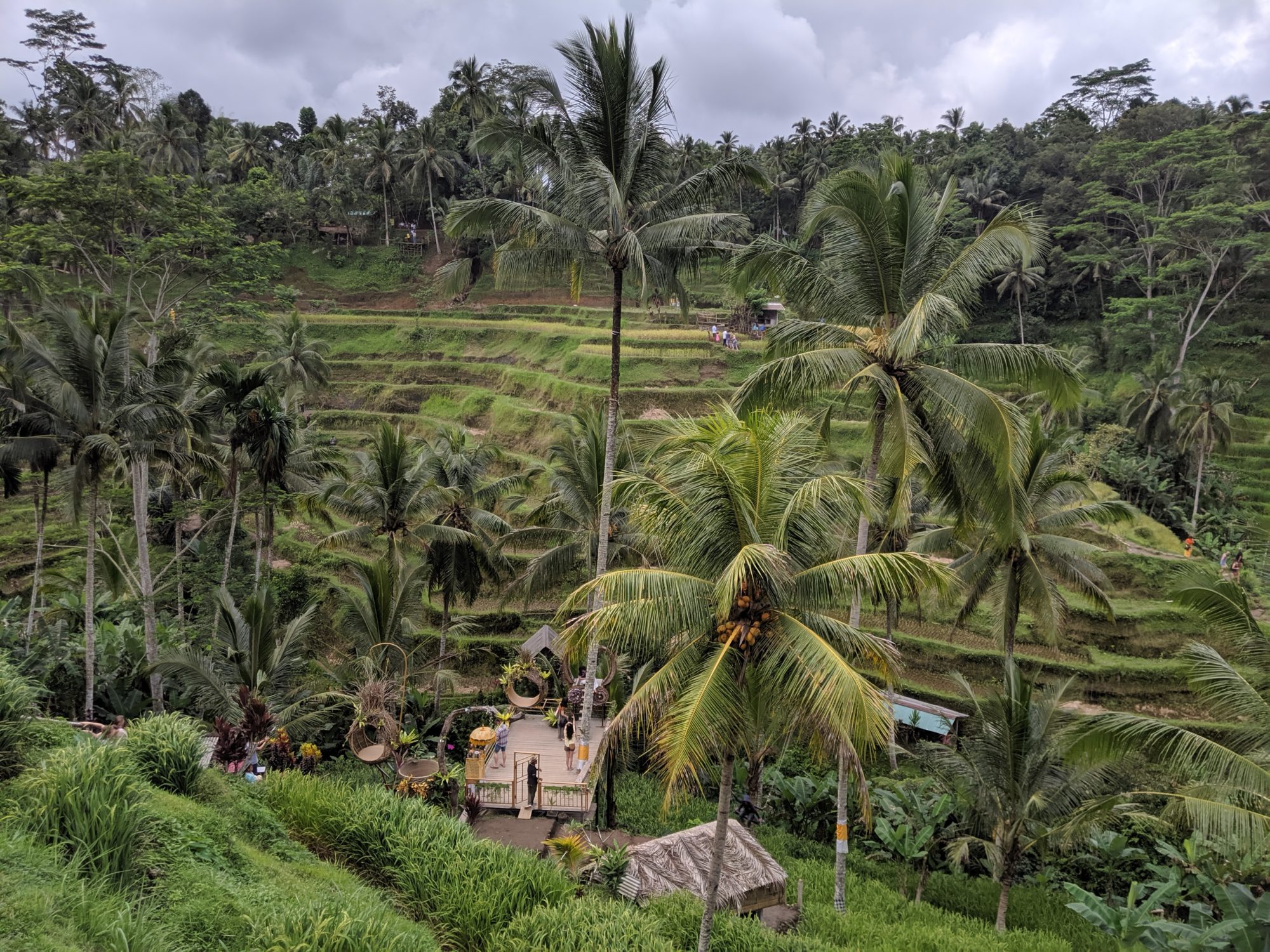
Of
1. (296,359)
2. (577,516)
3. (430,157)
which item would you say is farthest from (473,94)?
(577,516)

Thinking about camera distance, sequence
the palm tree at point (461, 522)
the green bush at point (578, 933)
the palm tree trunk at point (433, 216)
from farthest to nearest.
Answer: the palm tree trunk at point (433, 216), the palm tree at point (461, 522), the green bush at point (578, 933)

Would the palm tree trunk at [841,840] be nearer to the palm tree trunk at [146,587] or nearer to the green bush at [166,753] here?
the green bush at [166,753]

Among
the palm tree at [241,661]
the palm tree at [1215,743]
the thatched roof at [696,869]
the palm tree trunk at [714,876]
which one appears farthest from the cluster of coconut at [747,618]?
the palm tree at [241,661]

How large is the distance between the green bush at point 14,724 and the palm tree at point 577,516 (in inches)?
456

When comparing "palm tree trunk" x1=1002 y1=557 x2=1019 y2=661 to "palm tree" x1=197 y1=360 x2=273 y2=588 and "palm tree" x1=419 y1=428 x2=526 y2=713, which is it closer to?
"palm tree" x1=419 y1=428 x2=526 y2=713

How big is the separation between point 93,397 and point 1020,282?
48.9m

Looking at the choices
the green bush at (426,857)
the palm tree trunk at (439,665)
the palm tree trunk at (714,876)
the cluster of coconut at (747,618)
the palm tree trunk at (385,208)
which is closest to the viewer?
the cluster of coconut at (747,618)

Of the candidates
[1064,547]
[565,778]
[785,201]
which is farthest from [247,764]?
[785,201]

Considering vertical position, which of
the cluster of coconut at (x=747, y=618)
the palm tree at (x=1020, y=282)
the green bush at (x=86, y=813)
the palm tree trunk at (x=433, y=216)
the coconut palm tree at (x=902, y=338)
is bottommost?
the green bush at (x=86, y=813)

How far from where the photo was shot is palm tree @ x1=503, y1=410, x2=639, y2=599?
18.7 meters

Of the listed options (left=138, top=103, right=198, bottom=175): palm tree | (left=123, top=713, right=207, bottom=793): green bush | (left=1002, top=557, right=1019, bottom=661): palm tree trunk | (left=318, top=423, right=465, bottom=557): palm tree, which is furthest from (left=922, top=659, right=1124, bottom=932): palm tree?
(left=138, top=103, right=198, bottom=175): palm tree

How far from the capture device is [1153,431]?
36531 millimetres

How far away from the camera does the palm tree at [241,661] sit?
52.4ft

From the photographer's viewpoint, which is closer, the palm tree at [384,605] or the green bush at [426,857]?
the green bush at [426,857]
